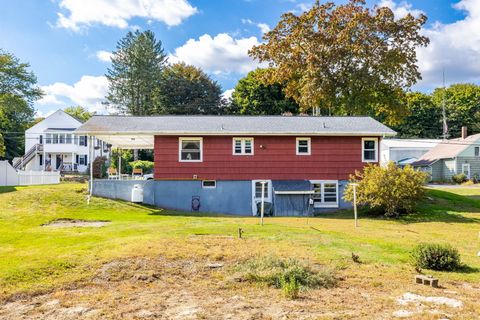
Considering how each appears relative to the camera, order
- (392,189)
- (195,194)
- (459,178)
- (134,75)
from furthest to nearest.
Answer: (134,75) → (459,178) → (195,194) → (392,189)

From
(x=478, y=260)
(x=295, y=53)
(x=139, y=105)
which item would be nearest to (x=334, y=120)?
(x=295, y=53)

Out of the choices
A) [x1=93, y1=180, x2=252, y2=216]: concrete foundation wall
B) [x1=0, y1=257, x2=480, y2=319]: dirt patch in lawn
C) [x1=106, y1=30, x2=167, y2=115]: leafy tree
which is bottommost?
[x1=0, y1=257, x2=480, y2=319]: dirt patch in lawn

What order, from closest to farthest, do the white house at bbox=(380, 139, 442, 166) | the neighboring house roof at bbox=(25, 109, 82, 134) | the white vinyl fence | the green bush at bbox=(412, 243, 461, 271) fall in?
the green bush at bbox=(412, 243, 461, 271)
the white vinyl fence
the white house at bbox=(380, 139, 442, 166)
the neighboring house roof at bbox=(25, 109, 82, 134)

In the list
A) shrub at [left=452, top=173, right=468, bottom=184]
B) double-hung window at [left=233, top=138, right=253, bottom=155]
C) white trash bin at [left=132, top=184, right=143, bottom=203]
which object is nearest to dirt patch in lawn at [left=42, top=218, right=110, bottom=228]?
white trash bin at [left=132, top=184, right=143, bottom=203]

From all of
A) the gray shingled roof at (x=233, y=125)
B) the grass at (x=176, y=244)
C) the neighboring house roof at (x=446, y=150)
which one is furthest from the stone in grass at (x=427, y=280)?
the neighboring house roof at (x=446, y=150)

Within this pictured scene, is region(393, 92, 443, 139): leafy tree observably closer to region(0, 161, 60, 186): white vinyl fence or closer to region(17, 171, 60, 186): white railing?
region(17, 171, 60, 186): white railing

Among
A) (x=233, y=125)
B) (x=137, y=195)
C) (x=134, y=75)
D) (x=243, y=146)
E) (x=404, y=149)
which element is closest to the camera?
(x=137, y=195)

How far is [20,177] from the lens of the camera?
28328mm

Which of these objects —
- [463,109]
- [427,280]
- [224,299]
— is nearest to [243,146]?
[427,280]

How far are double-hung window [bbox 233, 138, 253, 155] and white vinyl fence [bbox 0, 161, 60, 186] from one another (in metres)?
Result: 16.3

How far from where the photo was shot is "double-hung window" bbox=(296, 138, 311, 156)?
22.5 meters

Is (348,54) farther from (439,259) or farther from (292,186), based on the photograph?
(439,259)

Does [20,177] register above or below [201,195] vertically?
above

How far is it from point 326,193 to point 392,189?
433 centimetres
